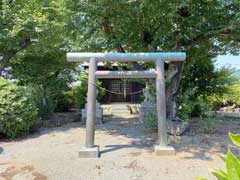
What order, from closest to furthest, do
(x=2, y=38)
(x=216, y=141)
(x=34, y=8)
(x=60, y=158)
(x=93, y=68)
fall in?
(x=60, y=158) < (x=93, y=68) < (x=216, y=141) < (x=2, y=38) < (x=34, y=8)

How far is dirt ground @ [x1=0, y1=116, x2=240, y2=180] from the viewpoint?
4.90 m

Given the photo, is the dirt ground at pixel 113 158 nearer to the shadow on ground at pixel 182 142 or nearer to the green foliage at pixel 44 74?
the shadow on ground at pixel 182 142

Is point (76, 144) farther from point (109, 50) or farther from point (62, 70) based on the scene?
point (62, 70)

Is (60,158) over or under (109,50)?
under

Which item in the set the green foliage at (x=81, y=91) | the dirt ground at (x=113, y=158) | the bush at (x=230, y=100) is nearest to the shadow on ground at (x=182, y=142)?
the dirt ground at (x=113, y=158)

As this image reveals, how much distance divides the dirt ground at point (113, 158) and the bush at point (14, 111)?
0.35 metres

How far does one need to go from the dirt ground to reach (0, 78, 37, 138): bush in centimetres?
35

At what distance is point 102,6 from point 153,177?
4.25 metres

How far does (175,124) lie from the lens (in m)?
7.89

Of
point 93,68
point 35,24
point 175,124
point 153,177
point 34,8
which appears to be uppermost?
point 34,8

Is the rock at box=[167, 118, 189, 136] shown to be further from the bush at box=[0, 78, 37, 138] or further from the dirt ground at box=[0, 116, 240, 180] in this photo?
the bush at box=[0, 78, 37, 138]

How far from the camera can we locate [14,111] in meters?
7.67

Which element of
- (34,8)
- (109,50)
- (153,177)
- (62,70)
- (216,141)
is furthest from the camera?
(62,70)

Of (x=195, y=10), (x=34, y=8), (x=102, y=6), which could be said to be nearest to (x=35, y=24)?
(x=34, y=8)
